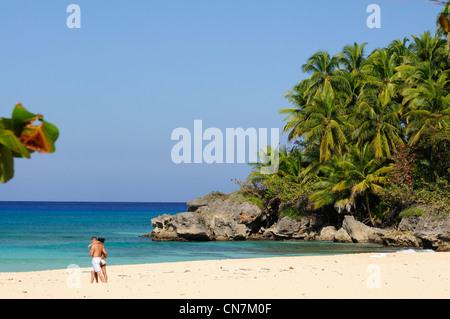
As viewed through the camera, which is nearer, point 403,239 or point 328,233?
point 403,239

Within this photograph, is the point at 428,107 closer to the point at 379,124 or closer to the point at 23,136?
the point at 379,124

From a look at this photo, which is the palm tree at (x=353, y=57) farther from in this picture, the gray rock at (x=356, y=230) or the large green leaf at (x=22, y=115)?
the large green leaf at (x=22, y=115)

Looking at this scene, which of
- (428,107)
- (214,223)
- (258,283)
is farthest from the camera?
(214,223)

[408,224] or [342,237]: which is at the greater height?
[408,224]

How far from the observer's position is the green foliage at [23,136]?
2.47 meters

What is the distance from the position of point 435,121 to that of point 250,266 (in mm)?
17396

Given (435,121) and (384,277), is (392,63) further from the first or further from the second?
(384,277)

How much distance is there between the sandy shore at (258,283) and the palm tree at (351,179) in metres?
16.6

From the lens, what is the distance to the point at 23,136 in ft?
8.33

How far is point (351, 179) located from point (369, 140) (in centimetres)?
366

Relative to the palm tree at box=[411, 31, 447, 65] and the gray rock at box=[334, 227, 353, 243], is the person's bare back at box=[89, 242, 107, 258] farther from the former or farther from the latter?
the palm tree at box=[411, 31, 447, 65]

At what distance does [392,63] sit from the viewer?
40.4 meters

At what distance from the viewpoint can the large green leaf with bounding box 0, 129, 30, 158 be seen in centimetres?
248

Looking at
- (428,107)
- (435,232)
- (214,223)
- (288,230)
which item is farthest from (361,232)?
(214,223)
